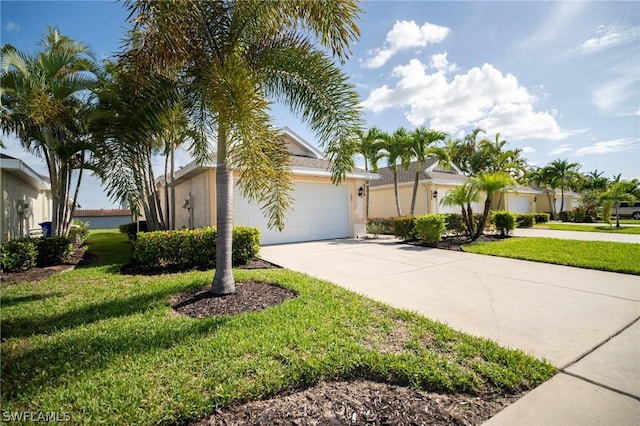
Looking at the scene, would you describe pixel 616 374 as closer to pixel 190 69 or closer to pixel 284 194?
pixel 284 194

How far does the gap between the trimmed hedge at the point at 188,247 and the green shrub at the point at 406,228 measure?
7.30m

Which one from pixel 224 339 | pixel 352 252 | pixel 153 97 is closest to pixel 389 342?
pixel 224 339

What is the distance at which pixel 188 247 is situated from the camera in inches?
292

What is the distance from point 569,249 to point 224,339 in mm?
10951

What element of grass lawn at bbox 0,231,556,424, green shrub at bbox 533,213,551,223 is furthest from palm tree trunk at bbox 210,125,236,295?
green shrub at bbox 533,213,551,223

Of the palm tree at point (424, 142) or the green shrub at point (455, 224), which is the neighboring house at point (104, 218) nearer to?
the palm tree at point (424, 142)

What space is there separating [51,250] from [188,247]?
4.22 meters

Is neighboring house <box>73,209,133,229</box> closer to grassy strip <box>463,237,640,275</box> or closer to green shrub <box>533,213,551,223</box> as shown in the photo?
grassy strip <box>463,237,640,275</box>

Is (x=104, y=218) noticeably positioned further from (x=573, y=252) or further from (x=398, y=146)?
(x=573, y=252)

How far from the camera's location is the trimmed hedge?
7188 millimetres

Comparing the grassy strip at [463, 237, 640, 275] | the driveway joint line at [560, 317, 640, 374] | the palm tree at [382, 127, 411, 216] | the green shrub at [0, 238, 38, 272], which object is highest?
the palm tree at [382, 127, 411, 216]

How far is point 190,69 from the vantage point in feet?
15.0

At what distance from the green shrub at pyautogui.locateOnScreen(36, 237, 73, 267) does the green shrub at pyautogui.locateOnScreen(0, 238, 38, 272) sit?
21 centimetres

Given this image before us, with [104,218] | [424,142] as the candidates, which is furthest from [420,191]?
[104,218]
